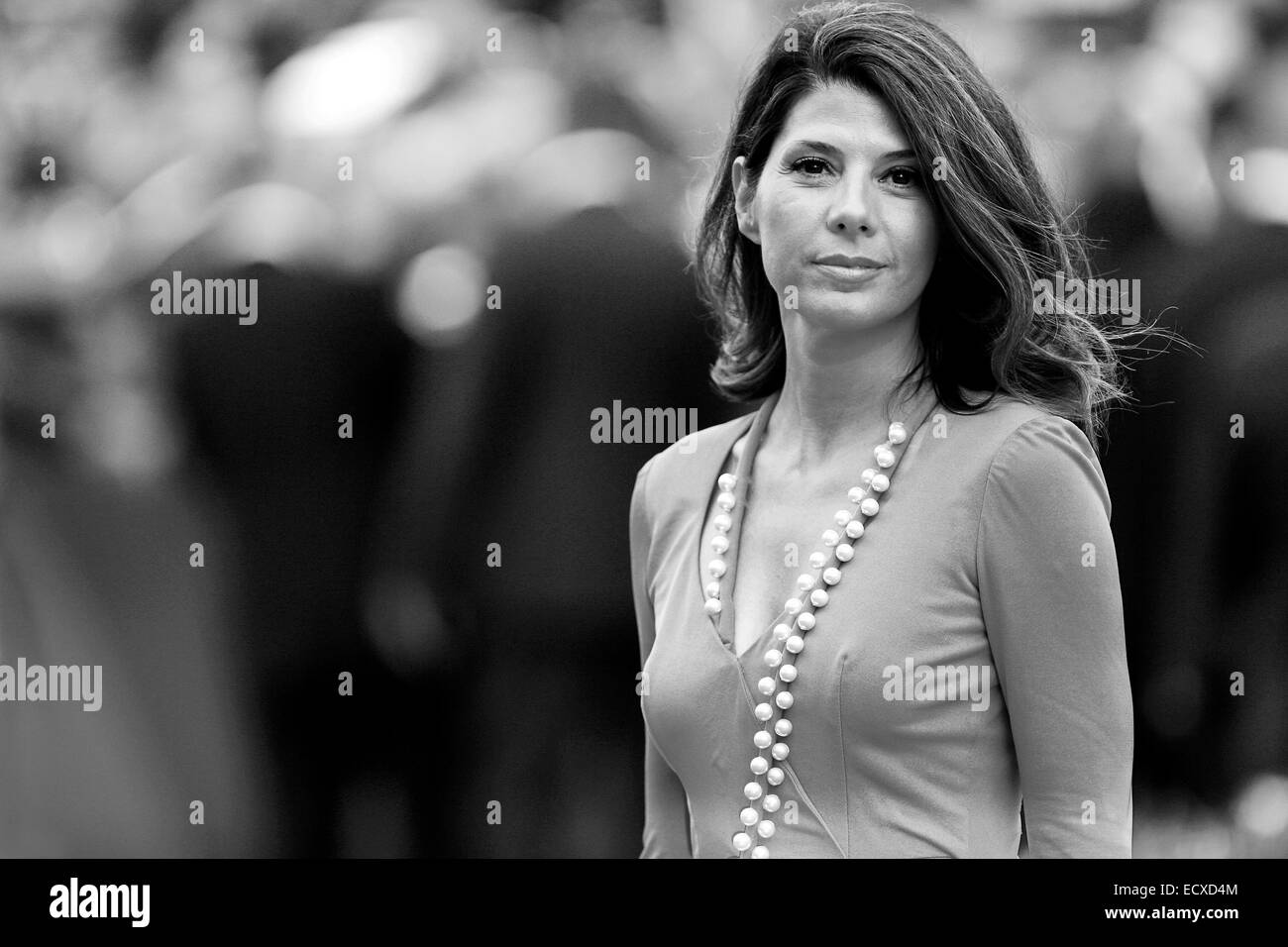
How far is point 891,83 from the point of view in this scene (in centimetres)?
123

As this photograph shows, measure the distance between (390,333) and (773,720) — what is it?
0.99 meters

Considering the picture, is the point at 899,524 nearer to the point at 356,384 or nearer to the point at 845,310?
the point at 845,310

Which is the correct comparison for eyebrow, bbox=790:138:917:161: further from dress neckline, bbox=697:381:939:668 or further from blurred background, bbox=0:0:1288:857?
blurred background, bbox=0:0:1288:857

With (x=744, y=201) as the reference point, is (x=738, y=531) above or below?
below

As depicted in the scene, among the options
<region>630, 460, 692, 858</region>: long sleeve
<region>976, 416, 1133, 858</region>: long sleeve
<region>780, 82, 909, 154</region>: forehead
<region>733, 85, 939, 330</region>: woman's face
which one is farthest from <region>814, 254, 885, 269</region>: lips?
<region>630, 460, 692, 858</region>: long sleeve

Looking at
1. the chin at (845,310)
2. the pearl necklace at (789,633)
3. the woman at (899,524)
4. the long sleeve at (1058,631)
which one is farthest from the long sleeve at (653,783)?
the long sleeve at (1058,631)

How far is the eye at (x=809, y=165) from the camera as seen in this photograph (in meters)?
1.28

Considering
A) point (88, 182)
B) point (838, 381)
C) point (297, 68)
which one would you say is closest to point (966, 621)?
point (838, 381)

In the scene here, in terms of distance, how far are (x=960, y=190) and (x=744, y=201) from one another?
25cm

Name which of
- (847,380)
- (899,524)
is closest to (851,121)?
(847,380)

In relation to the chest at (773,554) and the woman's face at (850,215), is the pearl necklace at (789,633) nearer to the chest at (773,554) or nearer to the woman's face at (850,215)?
the chest at (773,554)

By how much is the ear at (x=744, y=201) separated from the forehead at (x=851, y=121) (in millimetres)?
108

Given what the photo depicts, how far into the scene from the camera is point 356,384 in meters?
1.95

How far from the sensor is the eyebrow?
1252mm
